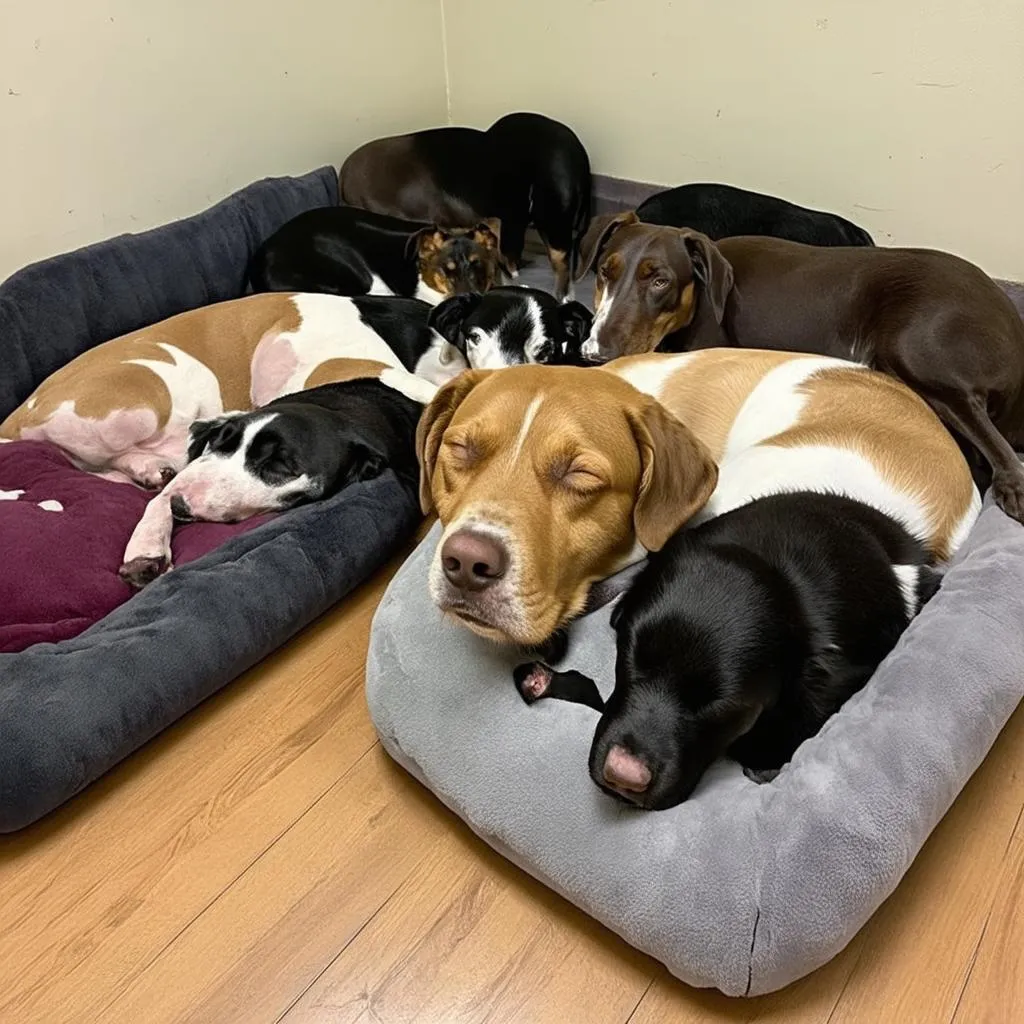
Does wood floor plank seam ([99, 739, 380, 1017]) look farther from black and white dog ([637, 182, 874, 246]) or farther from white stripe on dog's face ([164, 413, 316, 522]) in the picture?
black and white dog ([637, 182, 874, 246])

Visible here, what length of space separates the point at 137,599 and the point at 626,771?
1.16 metres

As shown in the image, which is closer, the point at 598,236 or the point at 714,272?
the point at 714,272

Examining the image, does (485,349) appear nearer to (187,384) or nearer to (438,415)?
(187,384)

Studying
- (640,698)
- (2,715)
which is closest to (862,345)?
(640,698)

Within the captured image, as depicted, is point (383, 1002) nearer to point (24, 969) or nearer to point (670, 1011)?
point (670, 1011)

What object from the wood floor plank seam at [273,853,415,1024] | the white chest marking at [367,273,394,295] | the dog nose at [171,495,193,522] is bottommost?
the wood floor plank seam at [273,853,415,1024]

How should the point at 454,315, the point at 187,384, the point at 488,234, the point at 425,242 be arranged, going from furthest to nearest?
the point at 488,234, the point at 425,242, the point at 454,315, the point at 187,384

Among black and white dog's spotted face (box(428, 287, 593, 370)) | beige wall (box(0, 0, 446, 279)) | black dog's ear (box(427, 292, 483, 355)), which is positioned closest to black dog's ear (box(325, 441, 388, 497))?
black and white dog's spotted face (box(428, 287, 593, 370))

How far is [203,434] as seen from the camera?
8.13 feet

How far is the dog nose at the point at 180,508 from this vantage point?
2.35 m

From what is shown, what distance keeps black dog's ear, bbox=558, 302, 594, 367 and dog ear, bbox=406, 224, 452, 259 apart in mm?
645

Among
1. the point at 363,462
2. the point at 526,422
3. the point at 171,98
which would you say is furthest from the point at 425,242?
the point at 526,422

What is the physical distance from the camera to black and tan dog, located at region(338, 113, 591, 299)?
373 centimetres

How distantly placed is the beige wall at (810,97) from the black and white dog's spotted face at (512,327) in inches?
39.3
